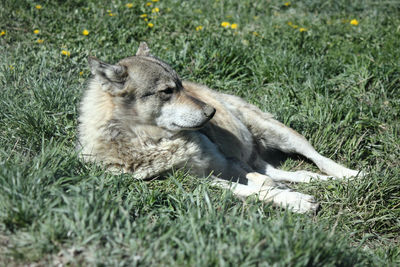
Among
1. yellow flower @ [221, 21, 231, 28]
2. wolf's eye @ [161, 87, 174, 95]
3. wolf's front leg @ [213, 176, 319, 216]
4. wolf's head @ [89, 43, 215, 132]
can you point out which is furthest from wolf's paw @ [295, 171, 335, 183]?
yellow flower @ [221, 21, 231, 28]

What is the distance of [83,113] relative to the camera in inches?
161

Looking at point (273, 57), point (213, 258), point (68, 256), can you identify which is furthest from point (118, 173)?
point (273, 57)

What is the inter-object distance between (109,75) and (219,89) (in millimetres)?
2282

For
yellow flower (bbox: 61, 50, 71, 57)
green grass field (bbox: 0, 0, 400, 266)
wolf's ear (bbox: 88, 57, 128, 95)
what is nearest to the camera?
green grass field (bbox: 0, 0, 400, 266)

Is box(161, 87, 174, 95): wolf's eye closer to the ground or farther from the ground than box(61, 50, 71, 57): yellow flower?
farther from the ground

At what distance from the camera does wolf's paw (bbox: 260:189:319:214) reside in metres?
3.80

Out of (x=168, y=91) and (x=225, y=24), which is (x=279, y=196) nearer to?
(x=168, y=91)

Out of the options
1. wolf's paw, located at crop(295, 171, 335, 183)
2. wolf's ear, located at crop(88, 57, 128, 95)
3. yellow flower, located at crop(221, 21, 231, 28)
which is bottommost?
wolf's paw, located at crop(295, 171, 335, 183)

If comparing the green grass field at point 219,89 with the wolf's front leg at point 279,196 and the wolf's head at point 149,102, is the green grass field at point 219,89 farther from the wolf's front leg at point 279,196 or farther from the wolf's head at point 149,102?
the wolf's head at point 149,102

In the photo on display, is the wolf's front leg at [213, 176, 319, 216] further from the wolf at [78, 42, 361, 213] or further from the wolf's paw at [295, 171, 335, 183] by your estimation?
the wolf's paw at [295, 171, 335, 183]

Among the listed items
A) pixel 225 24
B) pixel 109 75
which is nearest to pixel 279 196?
pixel 109 75

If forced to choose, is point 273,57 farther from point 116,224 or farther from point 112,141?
point 116,224

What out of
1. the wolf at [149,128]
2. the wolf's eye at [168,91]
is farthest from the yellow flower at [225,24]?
the wolf's eye at [168,91]

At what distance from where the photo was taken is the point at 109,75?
3764mm
